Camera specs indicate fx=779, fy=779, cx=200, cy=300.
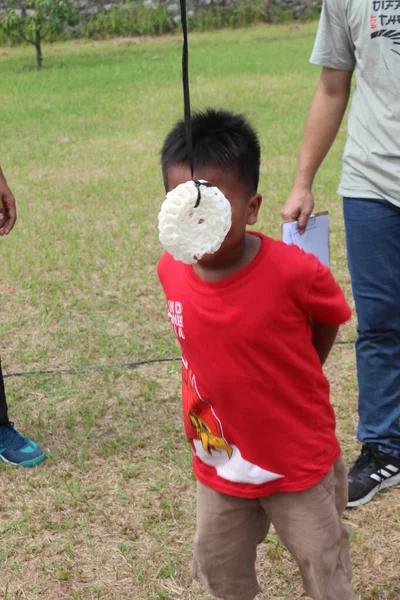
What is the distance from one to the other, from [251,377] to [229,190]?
0.36 meters

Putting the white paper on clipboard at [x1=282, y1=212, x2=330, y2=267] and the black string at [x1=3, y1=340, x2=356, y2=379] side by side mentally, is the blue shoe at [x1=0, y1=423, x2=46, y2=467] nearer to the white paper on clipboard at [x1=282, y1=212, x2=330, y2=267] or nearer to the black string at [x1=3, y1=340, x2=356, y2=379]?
the black string at [x1=3, y1=340, x2=356, y2=379]

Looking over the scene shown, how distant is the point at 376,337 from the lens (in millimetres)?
2365

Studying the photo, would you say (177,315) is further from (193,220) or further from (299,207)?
(299,207)

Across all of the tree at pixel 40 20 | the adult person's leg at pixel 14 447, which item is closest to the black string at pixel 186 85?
the adult person's leg at pixel 14 447

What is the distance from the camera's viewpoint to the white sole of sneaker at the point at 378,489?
2.40m

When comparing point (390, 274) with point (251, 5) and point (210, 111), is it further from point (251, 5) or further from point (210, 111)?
point (251, 5)

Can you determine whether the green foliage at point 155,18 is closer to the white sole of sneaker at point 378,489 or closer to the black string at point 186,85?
the white sole of sneaker at point 378,489

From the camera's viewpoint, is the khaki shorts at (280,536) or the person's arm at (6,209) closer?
the khaki shorts at (280,536)

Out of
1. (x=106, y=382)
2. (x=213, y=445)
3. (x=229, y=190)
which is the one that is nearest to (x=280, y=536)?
(x=213, y=445)

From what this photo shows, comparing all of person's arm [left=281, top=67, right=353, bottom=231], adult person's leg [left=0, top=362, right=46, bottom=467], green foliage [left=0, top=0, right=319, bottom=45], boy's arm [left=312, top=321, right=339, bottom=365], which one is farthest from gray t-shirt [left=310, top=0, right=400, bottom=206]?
green foliage [left=0, top=0, right=319, bottom=45]

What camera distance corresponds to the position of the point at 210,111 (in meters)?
1.54

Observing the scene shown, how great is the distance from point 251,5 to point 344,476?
17.9m

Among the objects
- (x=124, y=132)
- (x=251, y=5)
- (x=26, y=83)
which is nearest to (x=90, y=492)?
(x=124, y=132)

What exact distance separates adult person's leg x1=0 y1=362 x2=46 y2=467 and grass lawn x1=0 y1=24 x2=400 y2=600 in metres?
0.05
